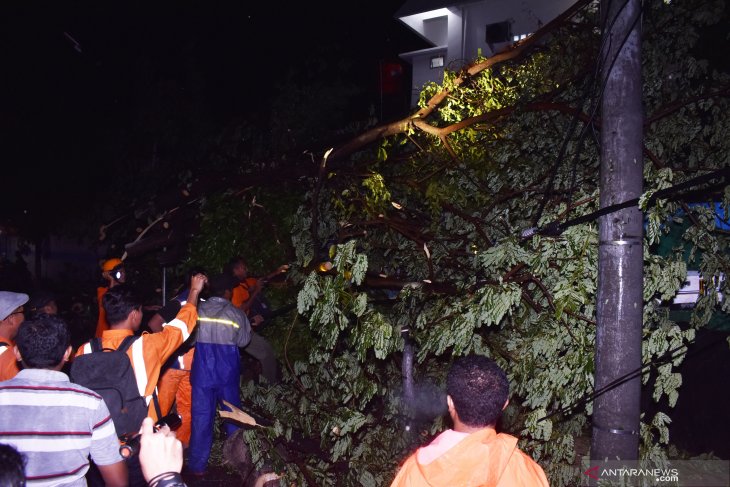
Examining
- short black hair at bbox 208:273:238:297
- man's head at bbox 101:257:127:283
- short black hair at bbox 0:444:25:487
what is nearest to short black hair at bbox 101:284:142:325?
short black hair at bbox 0:444:25:487

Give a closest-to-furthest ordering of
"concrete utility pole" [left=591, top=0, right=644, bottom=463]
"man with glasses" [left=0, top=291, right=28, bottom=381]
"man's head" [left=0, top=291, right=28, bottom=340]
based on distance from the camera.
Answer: "concrete utility pole" [left=591, top=0, right=644, bottom=463] < "man with glasses" [left=0, top=291, right=28, bottom=381] < "man's head" [left=0, top=291, right=28, bottom=340]

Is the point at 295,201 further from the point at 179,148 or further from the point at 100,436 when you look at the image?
the point at 179,148

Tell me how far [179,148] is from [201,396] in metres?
6.99

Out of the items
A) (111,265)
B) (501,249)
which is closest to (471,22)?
(111,265)

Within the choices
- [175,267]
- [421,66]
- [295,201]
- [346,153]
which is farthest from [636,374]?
[421,66]

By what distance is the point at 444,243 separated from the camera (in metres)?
5.55

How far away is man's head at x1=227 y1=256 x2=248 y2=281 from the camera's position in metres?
6.61

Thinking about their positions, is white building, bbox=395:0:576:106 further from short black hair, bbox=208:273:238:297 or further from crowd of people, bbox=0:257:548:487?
crowd of people, bbox=0:257:548:487

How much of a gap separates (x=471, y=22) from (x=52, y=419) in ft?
46.1

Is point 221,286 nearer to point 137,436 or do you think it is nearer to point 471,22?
point 137,436

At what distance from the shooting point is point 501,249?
4.18 metres

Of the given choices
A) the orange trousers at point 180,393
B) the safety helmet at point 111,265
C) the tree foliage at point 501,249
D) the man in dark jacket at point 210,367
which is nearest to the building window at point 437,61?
the tree foliage at point 501,249

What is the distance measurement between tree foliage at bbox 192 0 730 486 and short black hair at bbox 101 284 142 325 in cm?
122

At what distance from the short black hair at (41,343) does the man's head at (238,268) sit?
383 centimetres
